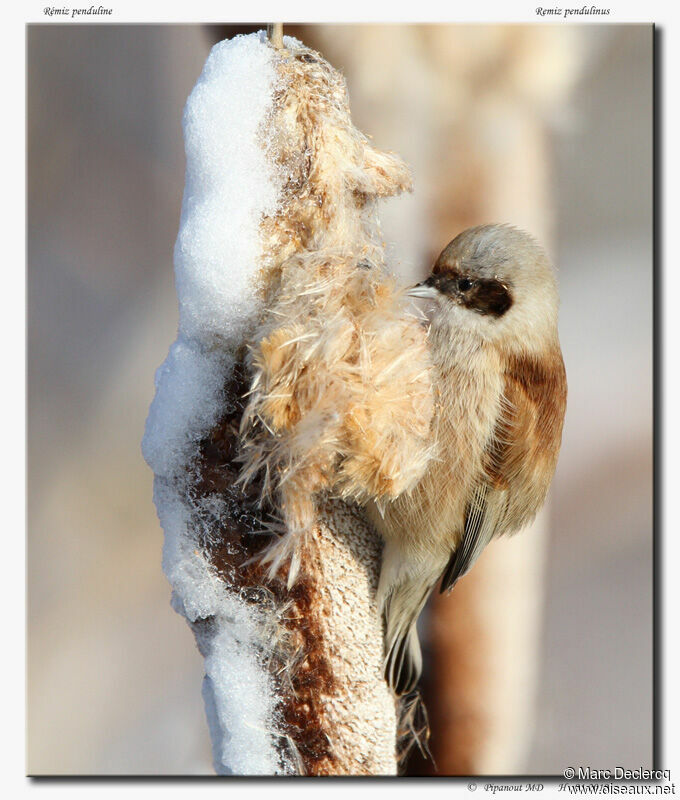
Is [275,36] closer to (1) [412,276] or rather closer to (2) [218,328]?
(2) [218,328]

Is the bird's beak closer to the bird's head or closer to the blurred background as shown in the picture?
the bird's head

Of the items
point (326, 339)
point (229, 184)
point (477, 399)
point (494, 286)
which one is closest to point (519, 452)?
point (477, 399)

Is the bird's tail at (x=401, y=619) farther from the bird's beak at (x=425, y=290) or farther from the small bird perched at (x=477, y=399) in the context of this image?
the bird's beak at (x=425, y=290)

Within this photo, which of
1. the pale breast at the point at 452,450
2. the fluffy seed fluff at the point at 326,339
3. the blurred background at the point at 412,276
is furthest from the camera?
the blurred background at the point at 412,276

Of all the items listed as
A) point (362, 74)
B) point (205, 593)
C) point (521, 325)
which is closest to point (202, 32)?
point (362, 74)

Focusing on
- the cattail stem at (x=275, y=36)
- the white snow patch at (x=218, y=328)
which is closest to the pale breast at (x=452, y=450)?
the white snow patch at (x=218, y=328)

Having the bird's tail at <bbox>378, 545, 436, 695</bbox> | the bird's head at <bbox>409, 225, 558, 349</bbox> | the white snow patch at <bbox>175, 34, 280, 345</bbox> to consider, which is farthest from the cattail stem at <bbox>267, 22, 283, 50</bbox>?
the bird's tail at <bbox>378, 545, 436, 695</bbox>

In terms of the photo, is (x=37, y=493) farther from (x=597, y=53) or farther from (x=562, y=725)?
(x=597, y=53)
